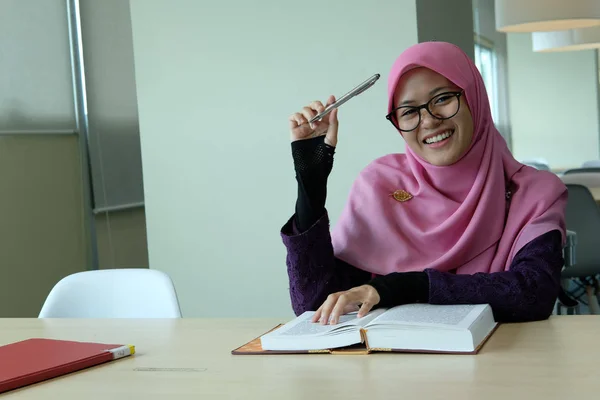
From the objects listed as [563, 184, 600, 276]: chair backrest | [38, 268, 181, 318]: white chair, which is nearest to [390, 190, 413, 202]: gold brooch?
[38, 268, 181, 318]: white chair

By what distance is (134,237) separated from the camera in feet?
15.6

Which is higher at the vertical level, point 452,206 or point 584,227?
point 452,206

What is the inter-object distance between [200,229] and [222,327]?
1589 mm

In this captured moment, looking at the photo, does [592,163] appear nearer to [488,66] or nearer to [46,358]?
[488,66]

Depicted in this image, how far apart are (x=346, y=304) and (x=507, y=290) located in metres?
0.32

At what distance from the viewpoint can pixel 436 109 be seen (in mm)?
1923

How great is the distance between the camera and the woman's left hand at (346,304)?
57.7 inches

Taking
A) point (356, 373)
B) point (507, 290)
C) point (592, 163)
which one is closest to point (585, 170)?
point (592, 163)

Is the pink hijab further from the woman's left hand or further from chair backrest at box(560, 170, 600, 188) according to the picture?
chair backrest at box(560, 170, 600, 188)

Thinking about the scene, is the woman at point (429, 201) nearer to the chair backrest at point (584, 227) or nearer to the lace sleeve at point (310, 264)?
the lace sleeve at point (310, 264)

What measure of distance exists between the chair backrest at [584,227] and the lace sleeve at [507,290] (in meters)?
2.07

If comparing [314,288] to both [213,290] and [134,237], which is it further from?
[134,237]

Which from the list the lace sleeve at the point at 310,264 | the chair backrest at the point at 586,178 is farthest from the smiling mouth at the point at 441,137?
the chair backrest at the point at 586,178

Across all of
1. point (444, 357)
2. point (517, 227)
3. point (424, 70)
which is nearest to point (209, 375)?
point (444, 357)
